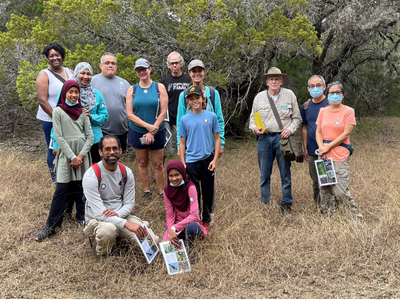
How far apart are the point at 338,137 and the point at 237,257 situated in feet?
5.77

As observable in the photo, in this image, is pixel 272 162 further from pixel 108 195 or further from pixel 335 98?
pixel 108 195

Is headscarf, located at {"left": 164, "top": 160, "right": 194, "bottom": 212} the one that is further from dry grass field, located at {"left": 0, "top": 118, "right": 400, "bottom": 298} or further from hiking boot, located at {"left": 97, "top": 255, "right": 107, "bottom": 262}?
hiking boot, located at {"left": 97, "top": 255, "right": 107, "bottom": 262}

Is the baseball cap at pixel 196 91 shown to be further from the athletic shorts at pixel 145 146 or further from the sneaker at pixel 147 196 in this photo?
the sneaker at pixel 147 196

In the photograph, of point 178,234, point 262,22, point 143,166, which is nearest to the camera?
point 178,234

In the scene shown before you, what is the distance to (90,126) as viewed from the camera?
414 cm

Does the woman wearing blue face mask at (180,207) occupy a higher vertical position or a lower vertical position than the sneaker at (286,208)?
higher

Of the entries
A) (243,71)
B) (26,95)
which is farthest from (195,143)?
(243,71)

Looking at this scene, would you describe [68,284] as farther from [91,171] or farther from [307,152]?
[307,152]

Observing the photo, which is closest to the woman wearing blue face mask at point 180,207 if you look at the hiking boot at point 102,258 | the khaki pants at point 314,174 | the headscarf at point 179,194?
the headscarf at point 179,194

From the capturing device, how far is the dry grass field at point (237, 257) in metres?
2.91

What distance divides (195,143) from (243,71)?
451 cm

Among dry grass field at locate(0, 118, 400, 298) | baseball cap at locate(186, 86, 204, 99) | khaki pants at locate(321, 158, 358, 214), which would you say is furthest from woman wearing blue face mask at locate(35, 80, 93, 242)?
khaki pants at locate(321, 158, 358, 214)

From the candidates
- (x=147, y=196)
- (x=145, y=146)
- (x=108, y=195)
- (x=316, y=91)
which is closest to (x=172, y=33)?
(x=145, y=146)

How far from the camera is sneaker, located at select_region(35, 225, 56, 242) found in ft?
12.5
